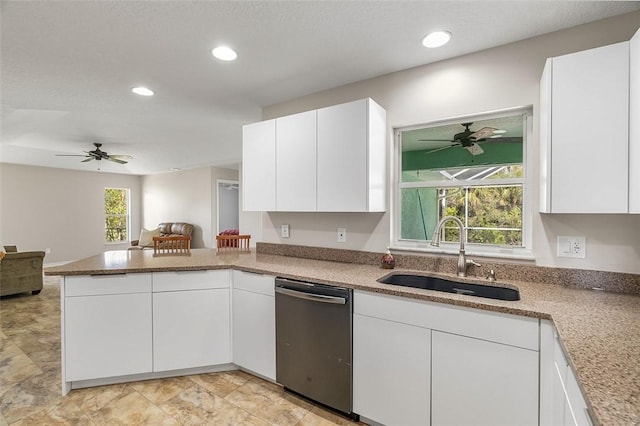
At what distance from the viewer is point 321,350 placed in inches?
76.4

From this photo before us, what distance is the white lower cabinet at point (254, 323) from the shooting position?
220 cm

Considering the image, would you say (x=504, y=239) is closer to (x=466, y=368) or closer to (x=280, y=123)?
(x=466, y=368)

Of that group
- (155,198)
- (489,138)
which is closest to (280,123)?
(489,138)

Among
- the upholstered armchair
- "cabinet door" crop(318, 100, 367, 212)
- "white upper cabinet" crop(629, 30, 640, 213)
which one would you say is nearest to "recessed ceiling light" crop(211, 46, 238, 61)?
"cabinet door" crop(318, 100, 367, 212)

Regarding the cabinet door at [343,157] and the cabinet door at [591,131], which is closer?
the cabinet door at [591,131]

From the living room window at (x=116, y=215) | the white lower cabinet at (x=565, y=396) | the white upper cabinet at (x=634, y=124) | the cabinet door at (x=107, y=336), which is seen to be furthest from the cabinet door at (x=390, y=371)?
the living room window at (x=116, y=215)

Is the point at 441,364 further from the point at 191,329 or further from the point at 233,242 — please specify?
the point at 233,242

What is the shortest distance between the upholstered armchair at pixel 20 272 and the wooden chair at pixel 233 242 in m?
3.18

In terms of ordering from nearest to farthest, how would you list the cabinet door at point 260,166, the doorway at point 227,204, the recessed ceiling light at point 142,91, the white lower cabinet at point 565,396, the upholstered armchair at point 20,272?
the white lower cabinet at point 565,396 < the cabinet door at point 260,166 < the recessed ceiling light at point 142,91 < the upholstered armchair at point 20,272 < the doorway at point 227,204

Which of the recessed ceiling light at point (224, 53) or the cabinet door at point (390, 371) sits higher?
the recessed ceiling light at point (224, 53)

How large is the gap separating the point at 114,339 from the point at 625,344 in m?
2.83

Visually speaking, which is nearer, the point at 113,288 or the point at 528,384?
the point at 528,384

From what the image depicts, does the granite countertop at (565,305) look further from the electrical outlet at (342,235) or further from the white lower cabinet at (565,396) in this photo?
the electrical outlet at (342,235)

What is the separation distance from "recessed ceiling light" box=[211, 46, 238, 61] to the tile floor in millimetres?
2377
